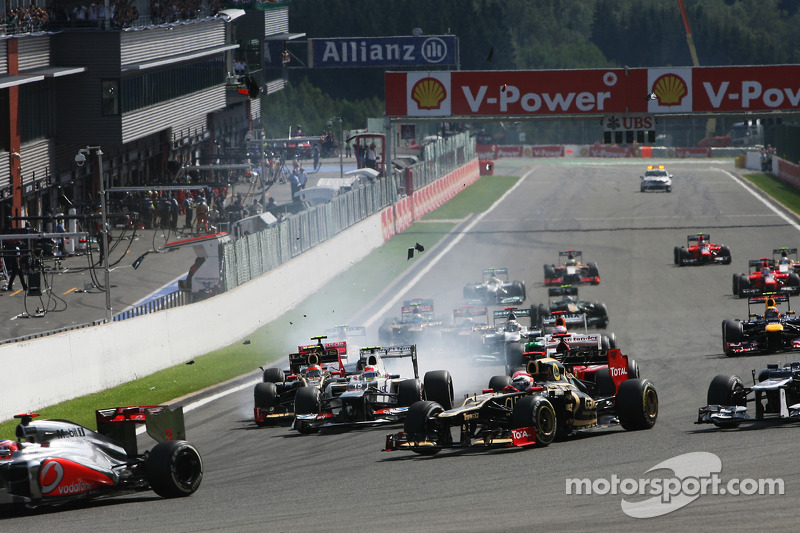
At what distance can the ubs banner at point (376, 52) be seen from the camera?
291ft

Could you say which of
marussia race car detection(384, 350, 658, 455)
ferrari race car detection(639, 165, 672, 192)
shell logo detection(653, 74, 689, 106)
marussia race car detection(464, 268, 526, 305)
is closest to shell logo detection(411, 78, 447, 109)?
shell logo detection(653, 74, 689, 106)

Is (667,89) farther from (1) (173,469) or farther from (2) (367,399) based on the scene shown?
(1) (173,469)

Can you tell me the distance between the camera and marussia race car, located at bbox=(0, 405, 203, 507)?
1357 cm

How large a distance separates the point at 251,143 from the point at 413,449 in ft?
189

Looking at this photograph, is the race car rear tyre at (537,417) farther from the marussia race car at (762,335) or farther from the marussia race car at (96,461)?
the marussia race car at (762,335)

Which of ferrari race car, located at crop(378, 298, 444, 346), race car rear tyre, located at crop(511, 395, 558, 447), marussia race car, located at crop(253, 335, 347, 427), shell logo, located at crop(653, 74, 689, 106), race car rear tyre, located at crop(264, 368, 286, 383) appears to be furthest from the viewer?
shell logo, located at crop(653, 74, 689, 106)

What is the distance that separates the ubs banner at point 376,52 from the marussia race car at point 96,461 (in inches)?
2969

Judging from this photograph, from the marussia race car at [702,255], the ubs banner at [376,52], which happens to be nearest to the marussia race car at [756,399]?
the marussia race car at [702,255]

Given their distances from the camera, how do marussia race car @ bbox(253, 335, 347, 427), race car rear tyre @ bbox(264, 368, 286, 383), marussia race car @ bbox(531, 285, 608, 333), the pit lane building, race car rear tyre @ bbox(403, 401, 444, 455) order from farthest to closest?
1. the pit lane building
2. marussia race car @ bbox(531, 285, 608, 333)
3. race car rear tyre @ bbox(264, 368, 286, 383)
4. marussia race car @ bbox(253, 335, 347, 427)
5. race car rear tyre @ bbox(403, 401, 444, 455)

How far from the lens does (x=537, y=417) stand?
15.9 m

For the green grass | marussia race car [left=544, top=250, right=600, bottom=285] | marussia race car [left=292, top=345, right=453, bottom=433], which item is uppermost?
marussia race car [left=292, top=345, right=453, bottom=433]

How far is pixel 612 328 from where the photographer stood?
2952cm

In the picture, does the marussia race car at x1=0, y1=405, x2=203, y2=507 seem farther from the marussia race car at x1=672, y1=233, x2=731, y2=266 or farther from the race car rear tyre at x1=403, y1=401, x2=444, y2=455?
the marussia race car at x1=672, y1=233, x2=731, y2=266

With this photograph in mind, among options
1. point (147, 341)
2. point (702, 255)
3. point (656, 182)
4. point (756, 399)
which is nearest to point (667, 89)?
point (702, 255)
